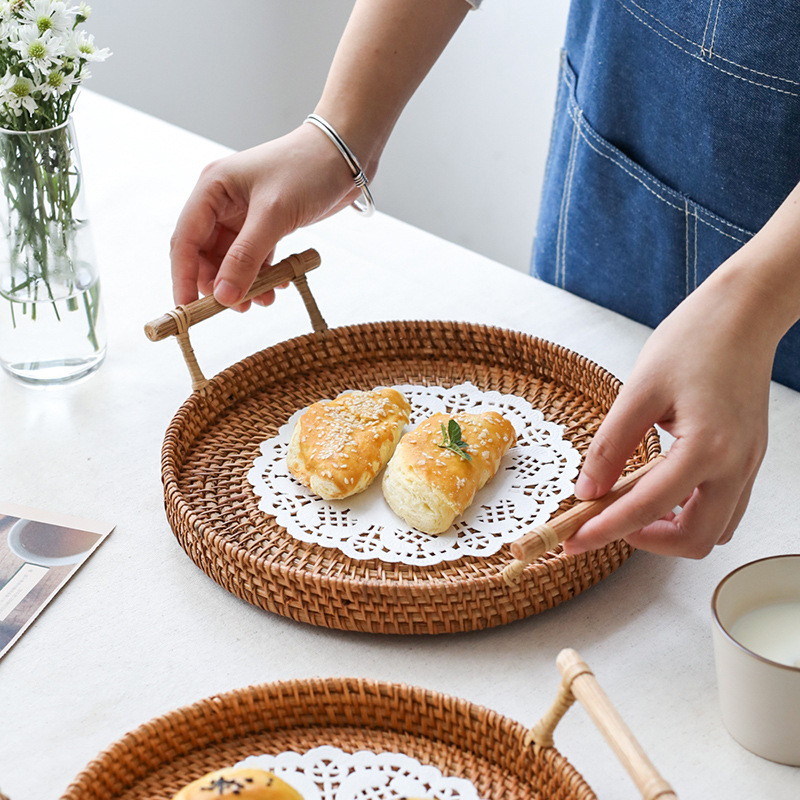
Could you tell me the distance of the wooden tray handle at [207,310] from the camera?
3.43ft

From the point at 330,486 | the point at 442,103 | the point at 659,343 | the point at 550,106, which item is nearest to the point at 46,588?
the point at 330,486

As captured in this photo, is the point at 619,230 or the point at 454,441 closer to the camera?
the point at 454,441

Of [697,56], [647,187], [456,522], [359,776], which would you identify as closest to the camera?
[359,776]

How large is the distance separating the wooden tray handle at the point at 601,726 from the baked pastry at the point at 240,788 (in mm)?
181

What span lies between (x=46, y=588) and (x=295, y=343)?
421 mm

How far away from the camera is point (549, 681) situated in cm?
80

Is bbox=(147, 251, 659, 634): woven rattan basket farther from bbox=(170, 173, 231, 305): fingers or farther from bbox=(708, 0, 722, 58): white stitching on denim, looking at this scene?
bbox=(708, 0, 722, 58): white stitching on denim

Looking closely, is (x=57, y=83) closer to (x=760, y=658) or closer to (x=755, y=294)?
(x=755, y=294)

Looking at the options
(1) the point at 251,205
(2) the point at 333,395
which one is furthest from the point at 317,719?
(1) the point at 251,205

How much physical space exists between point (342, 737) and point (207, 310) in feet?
1.79

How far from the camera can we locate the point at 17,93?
98 cm

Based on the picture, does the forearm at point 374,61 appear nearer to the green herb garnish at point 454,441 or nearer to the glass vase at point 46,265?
the glass vase at point 46,265

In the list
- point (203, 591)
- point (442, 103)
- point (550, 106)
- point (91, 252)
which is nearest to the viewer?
point (203, 591)

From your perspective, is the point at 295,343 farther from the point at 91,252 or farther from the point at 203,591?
the point at 203,591
